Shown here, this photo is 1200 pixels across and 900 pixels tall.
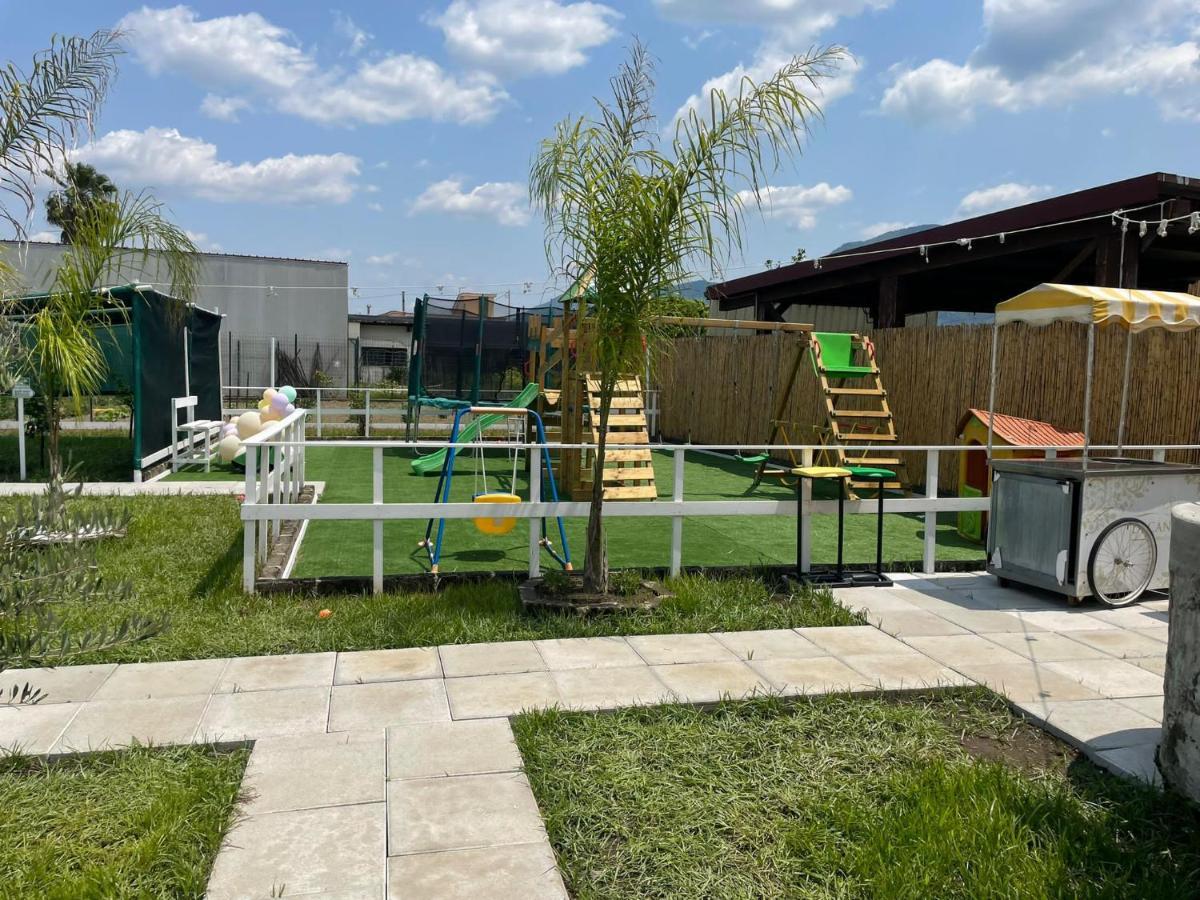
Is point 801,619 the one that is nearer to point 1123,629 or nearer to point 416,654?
point 1123,629

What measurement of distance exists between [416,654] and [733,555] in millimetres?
3445

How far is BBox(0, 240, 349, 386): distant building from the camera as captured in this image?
28.5m

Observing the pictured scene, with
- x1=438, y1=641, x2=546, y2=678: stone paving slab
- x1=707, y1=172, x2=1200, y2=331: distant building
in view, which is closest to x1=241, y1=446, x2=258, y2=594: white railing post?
x1=438, y1=641, x2=546, y2=678: stone paving slab

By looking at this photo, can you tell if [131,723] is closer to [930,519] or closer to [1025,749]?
[1025,749]

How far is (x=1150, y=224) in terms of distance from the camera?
884 cm

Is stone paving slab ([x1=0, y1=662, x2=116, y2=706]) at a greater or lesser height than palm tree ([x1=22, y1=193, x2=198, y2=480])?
lesser

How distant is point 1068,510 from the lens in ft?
19.0

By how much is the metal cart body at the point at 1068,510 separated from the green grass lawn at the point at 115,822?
16.4 feet

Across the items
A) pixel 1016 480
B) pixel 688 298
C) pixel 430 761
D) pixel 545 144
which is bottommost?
pixel 430 761

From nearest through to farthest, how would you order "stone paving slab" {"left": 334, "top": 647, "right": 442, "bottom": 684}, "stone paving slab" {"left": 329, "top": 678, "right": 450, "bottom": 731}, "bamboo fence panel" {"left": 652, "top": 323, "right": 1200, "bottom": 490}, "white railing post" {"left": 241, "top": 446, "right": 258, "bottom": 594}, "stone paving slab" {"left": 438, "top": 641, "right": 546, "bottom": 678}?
"stone paving slab" {"left": 329, "top": 678, "right": 450, "bottom": 731}
"stone paving slab" {"left": 334, "top": 647, "right": 442, "bottom": 684}
"stone paving slab" {"left": 438, "top": 641, "right": 546, "bottom": 678}
"white railing post" {"left": 241, "top": 446, "right": 258, "bottom": 594}
"bamboo fence panel" {"left": 652, "top": 323, "right": 1200, "bottom": 490}

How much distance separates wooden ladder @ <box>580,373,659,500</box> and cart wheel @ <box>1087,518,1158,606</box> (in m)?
4.26

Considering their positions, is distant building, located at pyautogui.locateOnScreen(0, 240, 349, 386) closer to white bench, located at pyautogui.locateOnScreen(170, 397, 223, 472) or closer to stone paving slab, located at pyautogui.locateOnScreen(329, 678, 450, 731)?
white bench, located at pyautogui.locateOnScreen(170, 397, 223, 472)

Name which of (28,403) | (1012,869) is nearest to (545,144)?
(1012,869)

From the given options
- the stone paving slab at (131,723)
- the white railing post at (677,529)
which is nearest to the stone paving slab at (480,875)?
the stone paving slab at (131,723)
